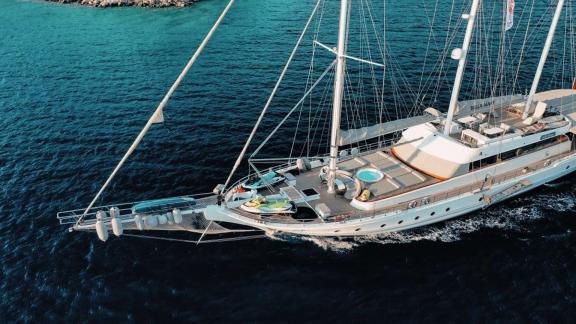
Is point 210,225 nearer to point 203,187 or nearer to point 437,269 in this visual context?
point 203,187

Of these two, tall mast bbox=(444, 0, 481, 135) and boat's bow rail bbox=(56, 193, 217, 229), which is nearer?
boat's bow rail bbox=(56, 193, 217, 229)

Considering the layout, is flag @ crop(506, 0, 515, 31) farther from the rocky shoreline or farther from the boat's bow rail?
the rocky shoreline

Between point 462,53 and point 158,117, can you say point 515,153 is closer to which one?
point 462,53

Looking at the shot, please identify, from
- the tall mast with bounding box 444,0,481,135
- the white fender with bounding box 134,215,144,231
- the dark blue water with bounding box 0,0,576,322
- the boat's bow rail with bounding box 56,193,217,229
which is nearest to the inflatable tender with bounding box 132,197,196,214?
the boat's bow rail with bounding box 56,193,217,229

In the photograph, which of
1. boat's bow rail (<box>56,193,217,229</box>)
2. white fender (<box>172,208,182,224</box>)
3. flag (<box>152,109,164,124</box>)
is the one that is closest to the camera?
flag (<box>152,109,164,124</box>)

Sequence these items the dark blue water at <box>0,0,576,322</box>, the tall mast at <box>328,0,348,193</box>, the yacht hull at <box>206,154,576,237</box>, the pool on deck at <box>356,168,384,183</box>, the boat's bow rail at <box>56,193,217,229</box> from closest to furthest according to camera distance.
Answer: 1. the tall mast at <box>328,0,348,193</box>
2. the dark blue water at <box>0,0,576,322</box>
3. the boat's bow rail at <box>56,193,217,229</box>
4. the yacht hull at <box>206,154,576,237</box>
5. the pool on deck at <box>356,168,384,183</box>
